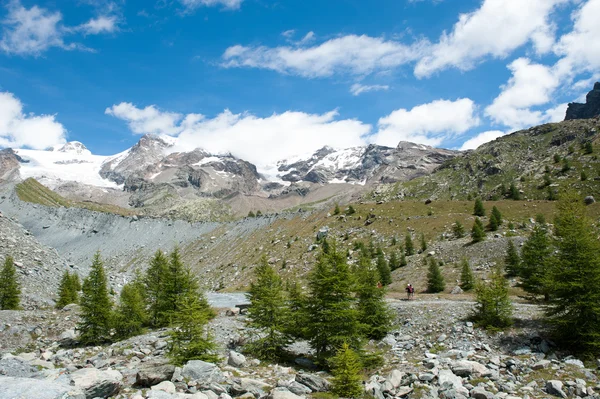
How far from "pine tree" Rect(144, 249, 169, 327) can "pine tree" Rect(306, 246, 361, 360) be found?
17189 mm

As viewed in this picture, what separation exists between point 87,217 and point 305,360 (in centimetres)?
16229

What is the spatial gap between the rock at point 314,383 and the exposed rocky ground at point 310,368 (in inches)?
1.9

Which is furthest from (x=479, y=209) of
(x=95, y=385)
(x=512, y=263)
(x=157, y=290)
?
(x=95, y=385)

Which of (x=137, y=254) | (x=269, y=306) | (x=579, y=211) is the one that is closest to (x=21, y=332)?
(x=269, y=306)

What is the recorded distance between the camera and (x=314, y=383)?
59.9 ft

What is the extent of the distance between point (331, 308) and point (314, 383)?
5469 mm

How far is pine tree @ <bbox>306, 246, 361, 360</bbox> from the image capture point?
22.7m

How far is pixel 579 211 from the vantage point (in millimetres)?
25359

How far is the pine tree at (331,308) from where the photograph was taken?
22.7m

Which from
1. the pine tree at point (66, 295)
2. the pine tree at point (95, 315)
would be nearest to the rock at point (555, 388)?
the pine tree at point (95, 315)

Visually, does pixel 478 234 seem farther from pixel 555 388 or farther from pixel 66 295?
pixel 66 295

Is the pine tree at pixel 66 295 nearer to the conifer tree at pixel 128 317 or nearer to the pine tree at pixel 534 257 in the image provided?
the conifer tree at pixel 128 317

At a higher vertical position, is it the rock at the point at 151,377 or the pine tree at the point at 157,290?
the pine tree at the point at 157,290

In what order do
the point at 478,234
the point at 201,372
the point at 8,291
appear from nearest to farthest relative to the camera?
1. the point at 201,372
2. the point at 8,291
3. the point at 478,234
